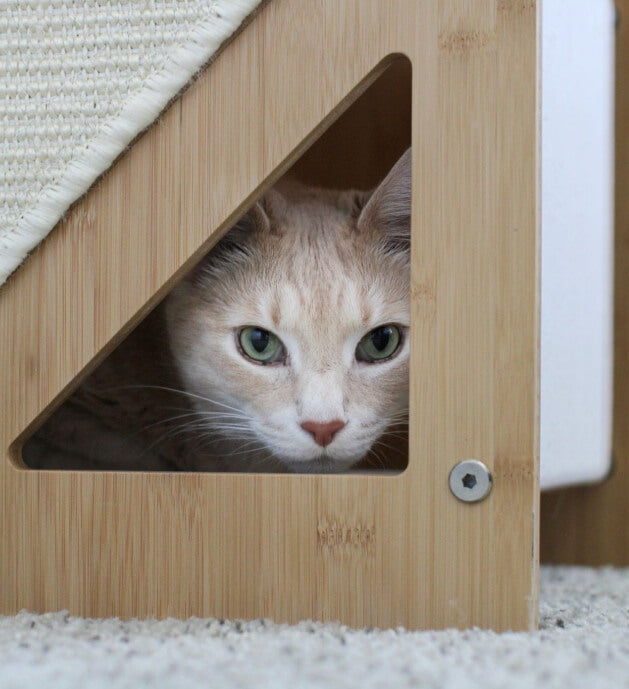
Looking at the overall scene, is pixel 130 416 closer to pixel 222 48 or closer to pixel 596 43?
pixel 222 48

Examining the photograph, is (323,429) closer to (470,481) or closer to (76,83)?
(470,481)

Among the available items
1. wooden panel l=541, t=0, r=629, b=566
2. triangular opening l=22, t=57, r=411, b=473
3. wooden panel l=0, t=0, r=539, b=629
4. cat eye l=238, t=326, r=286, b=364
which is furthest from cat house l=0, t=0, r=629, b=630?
wooden panel l=541, t=0, r=629, b=566

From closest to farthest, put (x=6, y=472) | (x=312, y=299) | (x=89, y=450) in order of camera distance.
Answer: (x=6, y=472)
(x=312, y=299)
(x=89, y=450)

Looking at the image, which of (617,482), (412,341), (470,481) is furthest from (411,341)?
(617,482)

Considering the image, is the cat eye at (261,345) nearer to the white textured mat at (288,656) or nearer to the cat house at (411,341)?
the cat house at (411,341)

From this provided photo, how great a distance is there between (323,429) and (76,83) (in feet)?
1.75

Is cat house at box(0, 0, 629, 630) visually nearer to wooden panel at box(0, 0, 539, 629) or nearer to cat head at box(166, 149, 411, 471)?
wooden panel at box(0, 0, 539, 629)

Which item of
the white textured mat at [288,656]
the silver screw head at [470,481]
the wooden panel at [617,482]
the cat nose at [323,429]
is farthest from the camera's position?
the wooden panel at [617,482]

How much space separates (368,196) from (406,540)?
0.62 meters

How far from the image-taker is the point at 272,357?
1.28m

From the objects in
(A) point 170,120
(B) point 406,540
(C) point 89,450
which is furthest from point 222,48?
(C) point 89,450

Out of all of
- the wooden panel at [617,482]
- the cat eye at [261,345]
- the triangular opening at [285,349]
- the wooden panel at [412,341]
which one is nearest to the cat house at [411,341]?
the wooden panel at [412,341]

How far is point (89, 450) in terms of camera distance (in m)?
1.51

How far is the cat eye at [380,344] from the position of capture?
1.27m
